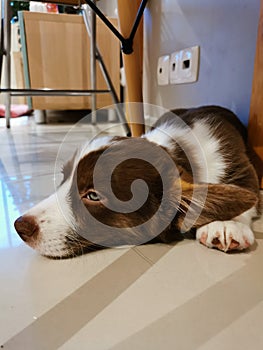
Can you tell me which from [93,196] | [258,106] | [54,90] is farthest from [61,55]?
[93,196]

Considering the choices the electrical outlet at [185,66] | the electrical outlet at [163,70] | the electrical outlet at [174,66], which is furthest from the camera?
the electrical outlet at [163,70]

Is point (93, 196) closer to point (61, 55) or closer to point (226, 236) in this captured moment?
point (226, 236)

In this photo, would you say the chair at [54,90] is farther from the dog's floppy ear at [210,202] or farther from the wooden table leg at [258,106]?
the dog's floppy ear at [210,202]

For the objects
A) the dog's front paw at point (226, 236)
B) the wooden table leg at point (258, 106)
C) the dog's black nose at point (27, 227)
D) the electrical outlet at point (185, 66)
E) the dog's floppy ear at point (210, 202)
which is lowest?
the dog's front paw at point (226, 236)

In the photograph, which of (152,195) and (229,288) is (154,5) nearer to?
(152,195)

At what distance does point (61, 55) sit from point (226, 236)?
269 centimetres

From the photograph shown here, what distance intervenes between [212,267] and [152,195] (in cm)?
19

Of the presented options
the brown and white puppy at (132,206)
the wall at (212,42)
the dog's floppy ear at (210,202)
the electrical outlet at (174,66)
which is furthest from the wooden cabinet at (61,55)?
the dog's floppy ear at (210,202)

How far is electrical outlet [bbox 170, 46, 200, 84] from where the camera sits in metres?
1.61

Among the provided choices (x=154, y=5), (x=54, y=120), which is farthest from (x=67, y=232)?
(x=54, y=120)

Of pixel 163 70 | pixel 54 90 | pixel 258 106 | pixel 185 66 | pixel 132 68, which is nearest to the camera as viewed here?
pixel 258 106

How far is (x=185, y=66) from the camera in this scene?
1.73 metres

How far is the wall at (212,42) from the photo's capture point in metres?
1.25

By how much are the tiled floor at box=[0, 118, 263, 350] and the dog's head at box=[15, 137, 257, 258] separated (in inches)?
1.3
